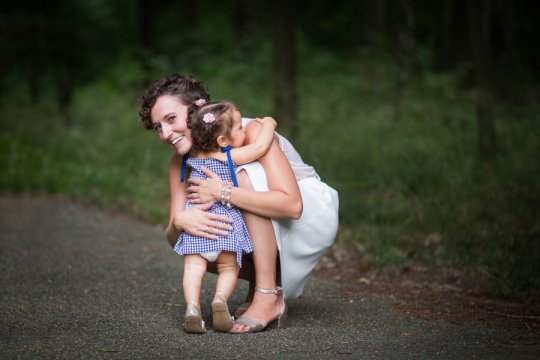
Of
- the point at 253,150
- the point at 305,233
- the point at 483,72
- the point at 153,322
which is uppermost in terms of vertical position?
the point at 483,72

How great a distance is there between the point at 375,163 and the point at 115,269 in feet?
11.6

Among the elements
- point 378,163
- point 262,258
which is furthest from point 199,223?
point 378,163

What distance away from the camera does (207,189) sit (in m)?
3.45

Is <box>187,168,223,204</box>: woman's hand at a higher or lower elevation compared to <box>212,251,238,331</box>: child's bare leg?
higher

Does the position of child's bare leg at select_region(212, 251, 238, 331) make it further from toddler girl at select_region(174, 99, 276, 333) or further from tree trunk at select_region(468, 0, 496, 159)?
tree trunk at select_region(468, 0, 496, 159)

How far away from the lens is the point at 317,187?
12.2 feet

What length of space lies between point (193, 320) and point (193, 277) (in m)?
0.20

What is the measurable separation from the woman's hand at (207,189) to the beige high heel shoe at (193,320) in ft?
1.58

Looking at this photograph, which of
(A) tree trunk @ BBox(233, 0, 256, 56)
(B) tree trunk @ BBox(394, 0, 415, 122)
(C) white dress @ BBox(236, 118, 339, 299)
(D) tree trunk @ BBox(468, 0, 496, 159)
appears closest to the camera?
(C) white dress @ BBox(236, 118, 339, 299)

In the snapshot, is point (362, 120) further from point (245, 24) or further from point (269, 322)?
point (245, 24)

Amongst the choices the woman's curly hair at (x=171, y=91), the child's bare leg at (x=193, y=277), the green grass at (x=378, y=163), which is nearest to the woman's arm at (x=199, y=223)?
the child's bare leg at (x=193, y=277)

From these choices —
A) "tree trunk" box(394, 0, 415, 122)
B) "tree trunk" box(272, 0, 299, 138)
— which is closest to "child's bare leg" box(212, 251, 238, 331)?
"tree trunk" box(272, 0, 299, 138)

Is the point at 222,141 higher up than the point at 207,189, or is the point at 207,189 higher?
the point at 222,141

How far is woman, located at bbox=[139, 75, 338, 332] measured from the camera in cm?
343
